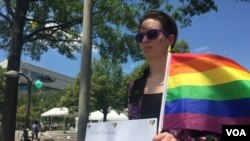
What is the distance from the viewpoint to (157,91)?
11.0ft

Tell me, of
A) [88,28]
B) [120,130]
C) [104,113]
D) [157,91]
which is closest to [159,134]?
[120,130]

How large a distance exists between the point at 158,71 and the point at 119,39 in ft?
54.2

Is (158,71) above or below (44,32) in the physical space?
below

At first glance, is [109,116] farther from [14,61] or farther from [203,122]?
[203,122]

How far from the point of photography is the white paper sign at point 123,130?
9.07 ft

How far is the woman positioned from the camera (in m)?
3.34

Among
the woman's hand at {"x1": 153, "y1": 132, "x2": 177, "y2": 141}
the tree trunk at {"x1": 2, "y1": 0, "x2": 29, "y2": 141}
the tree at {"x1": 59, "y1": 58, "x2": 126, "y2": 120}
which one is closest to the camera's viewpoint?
the woman's hand at {"x1": 153, "y1": 132, "x2": 177, "y2": 141}

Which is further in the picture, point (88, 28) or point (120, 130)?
point (88, 28)

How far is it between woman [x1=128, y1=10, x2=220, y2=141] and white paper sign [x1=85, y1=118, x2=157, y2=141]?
0.31 meters

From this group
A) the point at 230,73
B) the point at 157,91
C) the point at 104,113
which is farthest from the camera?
the point at 104,113

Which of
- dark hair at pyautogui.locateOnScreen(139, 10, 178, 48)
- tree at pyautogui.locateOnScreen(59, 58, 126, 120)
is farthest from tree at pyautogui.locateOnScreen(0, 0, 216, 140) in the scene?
tree at pyautogui.locateOnScreen(59, 58, 126, 120)

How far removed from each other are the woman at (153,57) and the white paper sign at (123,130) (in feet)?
1.03

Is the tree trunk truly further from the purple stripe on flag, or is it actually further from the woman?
the purple stripe on flag

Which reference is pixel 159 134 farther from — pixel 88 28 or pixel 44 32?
pixel 44 32
